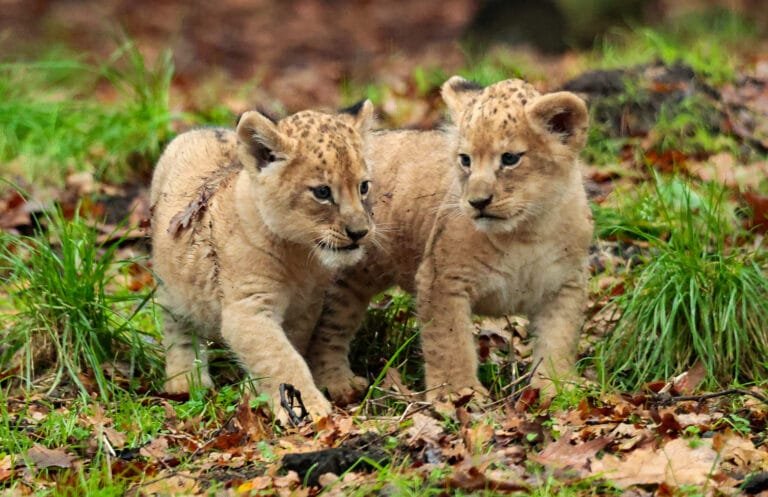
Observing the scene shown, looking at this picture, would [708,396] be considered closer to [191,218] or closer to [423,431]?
[423,431]

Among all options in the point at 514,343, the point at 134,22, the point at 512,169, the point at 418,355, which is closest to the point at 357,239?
the point at 512,169

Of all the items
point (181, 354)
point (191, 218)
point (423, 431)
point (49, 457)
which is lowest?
point (423, 431)

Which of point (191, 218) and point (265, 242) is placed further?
point (191, 218)

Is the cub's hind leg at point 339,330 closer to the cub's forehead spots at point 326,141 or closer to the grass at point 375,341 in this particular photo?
the grass at point 375,341

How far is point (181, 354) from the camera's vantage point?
24.9 feet

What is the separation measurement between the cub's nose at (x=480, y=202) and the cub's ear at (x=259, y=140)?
1.02 metres

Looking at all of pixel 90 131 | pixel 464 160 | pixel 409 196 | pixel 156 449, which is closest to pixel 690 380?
pixel 464 160

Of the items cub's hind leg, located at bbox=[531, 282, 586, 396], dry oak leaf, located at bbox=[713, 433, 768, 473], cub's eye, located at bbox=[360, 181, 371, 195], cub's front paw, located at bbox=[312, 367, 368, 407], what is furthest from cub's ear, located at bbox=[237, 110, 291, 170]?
dry oak leaf, located at bbox=[713, 433, 768, 473]

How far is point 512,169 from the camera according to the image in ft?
21.3

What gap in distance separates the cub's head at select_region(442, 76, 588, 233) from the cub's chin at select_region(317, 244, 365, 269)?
0.60 m

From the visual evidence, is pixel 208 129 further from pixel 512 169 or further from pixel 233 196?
pixel 512 169

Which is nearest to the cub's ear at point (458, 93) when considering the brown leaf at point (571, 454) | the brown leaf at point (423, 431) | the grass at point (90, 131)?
the brown leaf at point (423, 431)

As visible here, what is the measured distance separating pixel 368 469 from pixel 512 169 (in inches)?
70.0

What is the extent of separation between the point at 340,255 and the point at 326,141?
1.98ft
